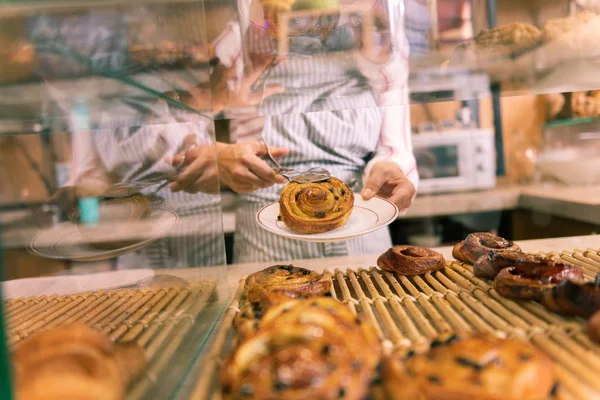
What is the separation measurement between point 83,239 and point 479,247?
1324 mm

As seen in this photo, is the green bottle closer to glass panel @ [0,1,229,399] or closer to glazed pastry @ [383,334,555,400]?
glass panel @ [0,1,229,399]

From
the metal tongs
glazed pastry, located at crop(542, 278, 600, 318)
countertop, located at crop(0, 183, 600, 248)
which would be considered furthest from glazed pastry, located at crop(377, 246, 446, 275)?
countertop, located at crop(0, 183, 600, 248)

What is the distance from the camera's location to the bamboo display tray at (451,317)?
933 mm

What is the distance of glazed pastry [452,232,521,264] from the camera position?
1.66m

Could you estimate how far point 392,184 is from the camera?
2102mm

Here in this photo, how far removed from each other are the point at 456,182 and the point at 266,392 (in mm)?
3491

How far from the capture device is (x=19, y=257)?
2.87 feet

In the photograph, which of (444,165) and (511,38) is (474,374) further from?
(444,165)

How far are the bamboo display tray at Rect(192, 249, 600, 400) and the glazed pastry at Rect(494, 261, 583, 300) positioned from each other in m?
0.03

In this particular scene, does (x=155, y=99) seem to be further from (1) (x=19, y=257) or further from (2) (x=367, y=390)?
(2) (x=367, y=390)

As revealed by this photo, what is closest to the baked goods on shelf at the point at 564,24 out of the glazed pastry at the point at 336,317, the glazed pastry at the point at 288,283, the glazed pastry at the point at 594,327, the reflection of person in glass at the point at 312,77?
the reflection of person in glass at the point at 312,77

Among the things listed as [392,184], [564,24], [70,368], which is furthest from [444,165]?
[70,368]

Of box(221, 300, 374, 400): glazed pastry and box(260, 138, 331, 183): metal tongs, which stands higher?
box(260, 138, 331, 183): metal tongs

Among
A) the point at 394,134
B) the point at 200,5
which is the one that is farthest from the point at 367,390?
the point at 394,134
